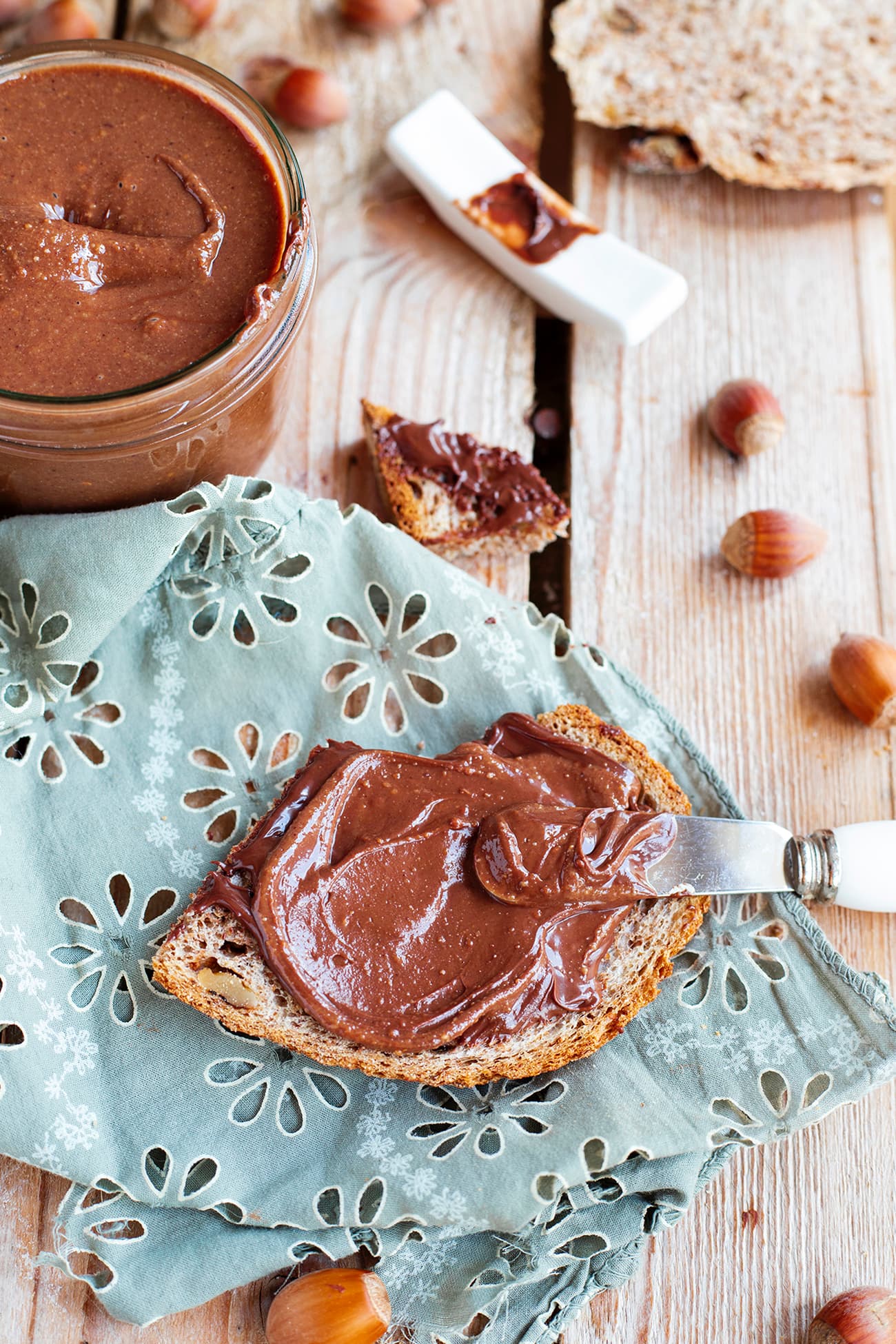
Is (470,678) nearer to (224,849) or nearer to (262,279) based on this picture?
(224,849)

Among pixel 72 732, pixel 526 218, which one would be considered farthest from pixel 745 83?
pixel 72 732

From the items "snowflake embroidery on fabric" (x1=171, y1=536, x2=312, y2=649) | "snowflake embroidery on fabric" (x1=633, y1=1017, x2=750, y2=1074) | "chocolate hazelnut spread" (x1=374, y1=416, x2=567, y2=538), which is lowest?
"snowflake embroidery on fabric" (x1=633, y1=1017, x2=750, y2=1074)

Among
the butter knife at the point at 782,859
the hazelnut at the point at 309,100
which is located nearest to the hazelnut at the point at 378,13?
the hazelnut at the point at 309,100

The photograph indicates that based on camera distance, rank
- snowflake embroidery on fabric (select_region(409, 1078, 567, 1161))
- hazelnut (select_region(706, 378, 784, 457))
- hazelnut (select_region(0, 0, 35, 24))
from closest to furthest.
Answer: snowflake embroidery on fabric (select_region(409, 1078, 567, 1161)), hazelnut (select_region(706, 378, 784, 457)), hazelnut (select_region(0, 0, 35, 24))

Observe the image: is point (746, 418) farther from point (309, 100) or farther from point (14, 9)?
point (14, 9)

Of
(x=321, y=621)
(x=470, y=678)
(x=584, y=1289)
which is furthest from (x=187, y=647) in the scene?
(x=584, y=1289)

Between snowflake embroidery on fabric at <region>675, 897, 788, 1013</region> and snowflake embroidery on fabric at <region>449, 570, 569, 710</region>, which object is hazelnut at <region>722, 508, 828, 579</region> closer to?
snowflake embroidery on fabric at <region>449, 570, 569, 710</region>

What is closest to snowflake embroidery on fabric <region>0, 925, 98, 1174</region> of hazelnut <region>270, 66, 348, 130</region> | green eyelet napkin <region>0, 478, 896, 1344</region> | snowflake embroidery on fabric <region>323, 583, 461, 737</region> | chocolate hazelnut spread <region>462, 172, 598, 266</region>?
green eyelet napkin <region>0, 478, 896, 1344</region>

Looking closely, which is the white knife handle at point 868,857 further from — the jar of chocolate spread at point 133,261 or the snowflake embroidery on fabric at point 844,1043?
the jar of chocolate spread at point 133,261
